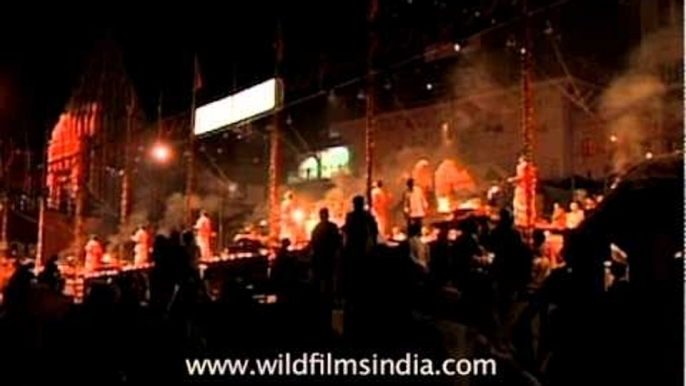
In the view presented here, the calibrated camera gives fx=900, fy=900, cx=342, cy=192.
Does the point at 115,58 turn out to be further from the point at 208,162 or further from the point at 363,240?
the point at 363,240

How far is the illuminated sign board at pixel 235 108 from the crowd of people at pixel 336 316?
36.4ft

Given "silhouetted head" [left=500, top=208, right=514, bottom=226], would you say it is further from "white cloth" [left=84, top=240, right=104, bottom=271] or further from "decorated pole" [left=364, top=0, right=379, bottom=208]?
"white cloth" [left=84, top=240, right=104, bottom=271]

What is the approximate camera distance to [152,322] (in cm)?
754

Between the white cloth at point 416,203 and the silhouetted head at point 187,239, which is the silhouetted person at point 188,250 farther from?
the white cloth at point 416,203

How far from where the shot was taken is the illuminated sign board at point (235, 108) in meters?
21.1

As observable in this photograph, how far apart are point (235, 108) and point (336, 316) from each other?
50.4 ft

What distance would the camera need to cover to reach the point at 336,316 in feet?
24.7

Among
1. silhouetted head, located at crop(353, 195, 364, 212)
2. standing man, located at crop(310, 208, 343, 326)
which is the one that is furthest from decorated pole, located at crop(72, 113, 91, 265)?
silhouetted head, located at crop(353, 195, 364, 212)

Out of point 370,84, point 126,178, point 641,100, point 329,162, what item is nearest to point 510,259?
point 370,84

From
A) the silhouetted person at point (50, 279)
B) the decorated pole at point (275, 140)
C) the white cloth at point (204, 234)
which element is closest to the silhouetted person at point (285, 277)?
the silhouetted person at point (50, 279)

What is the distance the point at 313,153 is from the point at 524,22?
1802 centimetres

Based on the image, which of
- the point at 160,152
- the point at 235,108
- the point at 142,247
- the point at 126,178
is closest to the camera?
the point at 235,108

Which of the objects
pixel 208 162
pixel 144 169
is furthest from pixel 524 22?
A: pixel 208 162

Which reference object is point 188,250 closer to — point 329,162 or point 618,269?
point 618,269
